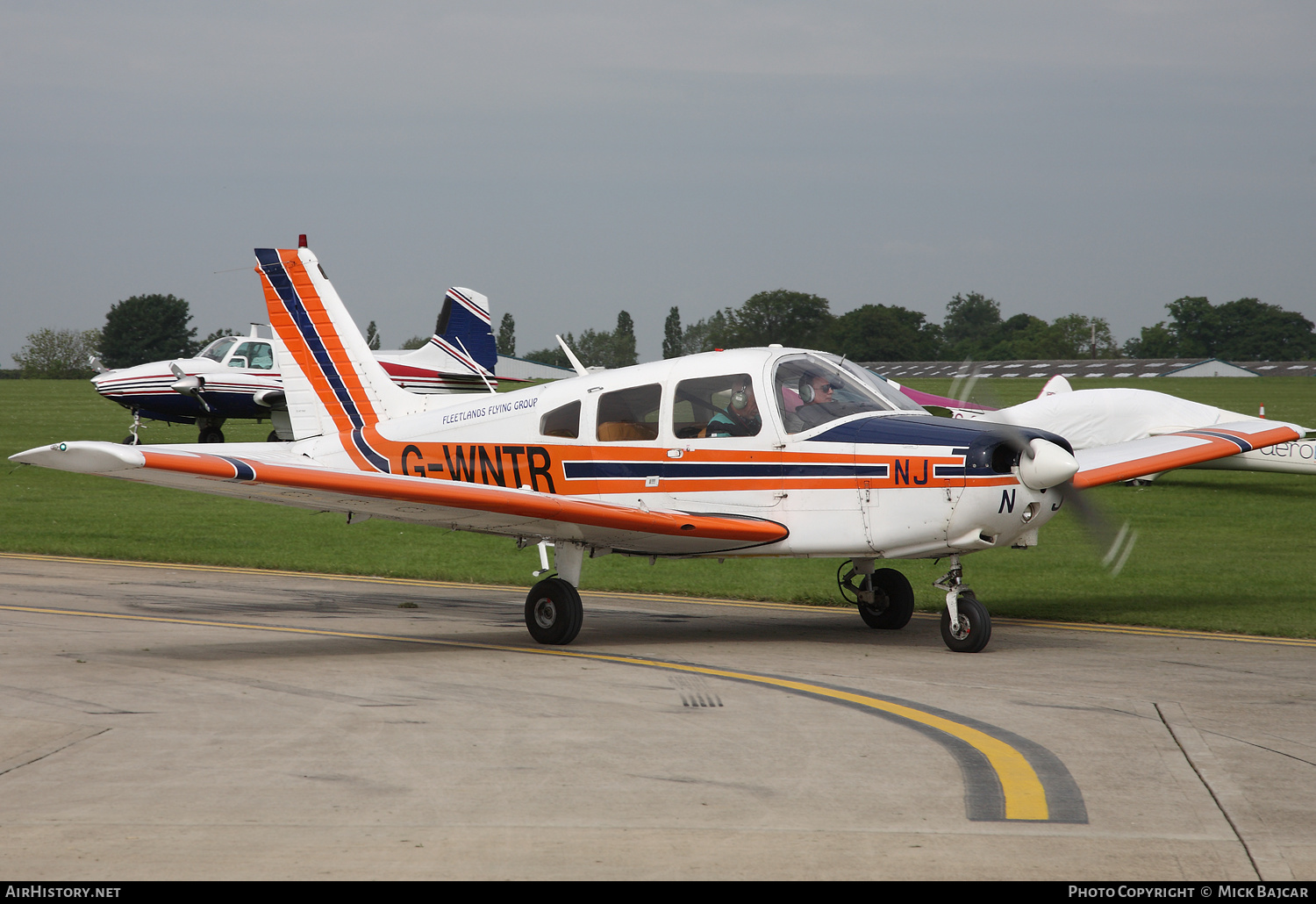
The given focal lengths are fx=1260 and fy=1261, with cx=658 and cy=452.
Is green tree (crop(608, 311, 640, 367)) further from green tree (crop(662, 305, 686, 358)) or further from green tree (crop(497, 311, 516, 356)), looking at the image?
green tree (crop(497, 311, 516, 356))

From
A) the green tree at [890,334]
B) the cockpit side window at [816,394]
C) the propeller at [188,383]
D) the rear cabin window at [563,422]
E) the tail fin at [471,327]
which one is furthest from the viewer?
the tail fin at [471,327]

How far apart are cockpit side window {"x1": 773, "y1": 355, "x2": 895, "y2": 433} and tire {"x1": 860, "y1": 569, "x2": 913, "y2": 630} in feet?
5.98

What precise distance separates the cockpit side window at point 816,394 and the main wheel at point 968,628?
5.60 feet

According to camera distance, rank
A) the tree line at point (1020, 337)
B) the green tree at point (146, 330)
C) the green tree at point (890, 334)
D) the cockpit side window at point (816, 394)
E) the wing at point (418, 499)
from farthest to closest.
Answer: the green tree at point (146, 330) → the tree line at point (1020, 337) → the green tree at point (890, 334) → the cockpit side window at point (816, 394) → the wing at point (418, 499)

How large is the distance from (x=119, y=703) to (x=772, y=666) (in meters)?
4.53

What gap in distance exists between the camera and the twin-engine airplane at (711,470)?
371 inches

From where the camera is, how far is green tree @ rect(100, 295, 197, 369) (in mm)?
124188

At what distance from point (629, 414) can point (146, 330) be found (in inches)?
4959

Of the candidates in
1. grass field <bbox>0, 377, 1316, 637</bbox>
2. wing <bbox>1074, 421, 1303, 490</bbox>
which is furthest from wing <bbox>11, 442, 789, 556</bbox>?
wing <bbox>1074, 421, 1303, 490</bbox>

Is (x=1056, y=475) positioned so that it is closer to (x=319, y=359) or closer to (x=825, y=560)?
(x=319, y=359)

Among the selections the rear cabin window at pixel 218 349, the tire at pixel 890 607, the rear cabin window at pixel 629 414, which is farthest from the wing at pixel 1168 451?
the rear cabin window at pixel 218 349

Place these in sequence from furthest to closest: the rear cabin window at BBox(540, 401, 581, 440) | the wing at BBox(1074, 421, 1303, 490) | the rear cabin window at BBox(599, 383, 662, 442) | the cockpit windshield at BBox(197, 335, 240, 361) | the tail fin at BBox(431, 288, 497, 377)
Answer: the tail fin at BBox(431, 288, 497, 377) < the cockpit windshield at BBox(197, 335, 240, 361) < the rear cabin window at BBox(540, 401, 581, 440) < the wing at BBox(1074, 421, 1303, 490) < the rear cabin window at BBox(599, 383, 662, 442)

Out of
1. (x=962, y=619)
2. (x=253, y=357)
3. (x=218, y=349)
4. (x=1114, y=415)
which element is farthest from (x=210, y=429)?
(x=962, y=619)

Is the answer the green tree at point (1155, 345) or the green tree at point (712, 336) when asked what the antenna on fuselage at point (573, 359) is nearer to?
the green tree at point (712, 336)
